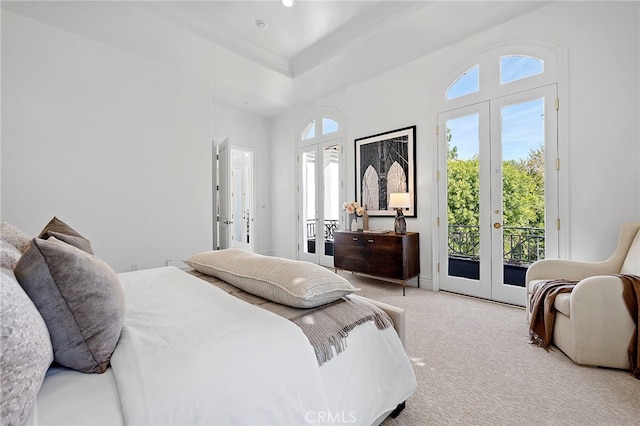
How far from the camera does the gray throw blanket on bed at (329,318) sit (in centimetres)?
104

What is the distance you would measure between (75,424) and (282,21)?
3912 millimetres

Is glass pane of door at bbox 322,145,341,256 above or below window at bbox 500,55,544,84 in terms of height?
below

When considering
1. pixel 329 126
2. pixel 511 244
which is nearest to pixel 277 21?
pixel 329 126

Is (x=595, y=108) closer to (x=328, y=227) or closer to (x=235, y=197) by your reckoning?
(x=328, y=227)

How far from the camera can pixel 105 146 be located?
3.26 metres

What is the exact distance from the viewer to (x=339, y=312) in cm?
124

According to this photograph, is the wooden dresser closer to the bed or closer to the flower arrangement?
the flower arrangement

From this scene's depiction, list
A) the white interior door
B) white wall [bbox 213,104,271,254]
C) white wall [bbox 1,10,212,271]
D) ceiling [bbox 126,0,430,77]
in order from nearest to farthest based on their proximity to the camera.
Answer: white wall [bbox 1,10,212,271] < ceiling [bbox 126,0,430,77] < the white interior door < white wall [bbox 213,104,271,254]

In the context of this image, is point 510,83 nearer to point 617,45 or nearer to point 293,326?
point 617,45

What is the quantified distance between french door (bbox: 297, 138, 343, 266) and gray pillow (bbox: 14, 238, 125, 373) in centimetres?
401

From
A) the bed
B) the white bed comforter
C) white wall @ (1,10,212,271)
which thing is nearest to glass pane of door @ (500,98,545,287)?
the bed

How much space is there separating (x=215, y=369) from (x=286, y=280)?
521 millimetres

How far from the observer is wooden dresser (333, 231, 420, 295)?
11.4ft

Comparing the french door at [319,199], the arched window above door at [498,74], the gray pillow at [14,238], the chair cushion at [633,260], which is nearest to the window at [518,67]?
the arched window above door at [498,74]
